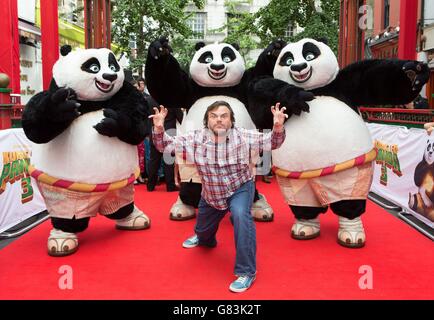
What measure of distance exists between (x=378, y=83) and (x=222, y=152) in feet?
4.82

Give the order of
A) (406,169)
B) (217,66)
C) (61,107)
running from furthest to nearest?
(406,169) < (217,66) < (61,107)

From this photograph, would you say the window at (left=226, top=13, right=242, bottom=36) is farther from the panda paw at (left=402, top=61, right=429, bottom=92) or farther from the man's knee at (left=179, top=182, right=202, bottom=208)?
the panda paw at (left=402, top=61, right=429, bottom=92)

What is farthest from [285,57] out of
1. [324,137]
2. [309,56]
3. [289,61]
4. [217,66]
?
[324,137]

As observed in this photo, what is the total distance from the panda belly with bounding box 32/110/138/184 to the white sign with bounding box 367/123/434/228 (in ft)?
9.59

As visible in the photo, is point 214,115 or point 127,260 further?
point 127,260

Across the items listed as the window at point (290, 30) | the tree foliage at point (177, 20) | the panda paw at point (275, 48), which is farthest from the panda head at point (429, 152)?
the window at point (290, 30)

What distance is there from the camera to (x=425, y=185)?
4438 mm

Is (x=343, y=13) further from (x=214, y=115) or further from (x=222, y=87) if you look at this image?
(x=214, y=115)

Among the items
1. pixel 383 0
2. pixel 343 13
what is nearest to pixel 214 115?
pixel 343 13

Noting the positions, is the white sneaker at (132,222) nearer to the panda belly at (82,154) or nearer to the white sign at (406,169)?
the panda belly at (82,154)

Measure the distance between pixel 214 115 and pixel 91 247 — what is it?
5.20 ft

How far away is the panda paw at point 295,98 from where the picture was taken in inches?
132

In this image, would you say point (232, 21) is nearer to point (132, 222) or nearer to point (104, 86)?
point (132, 222)

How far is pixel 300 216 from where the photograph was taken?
3.84m
